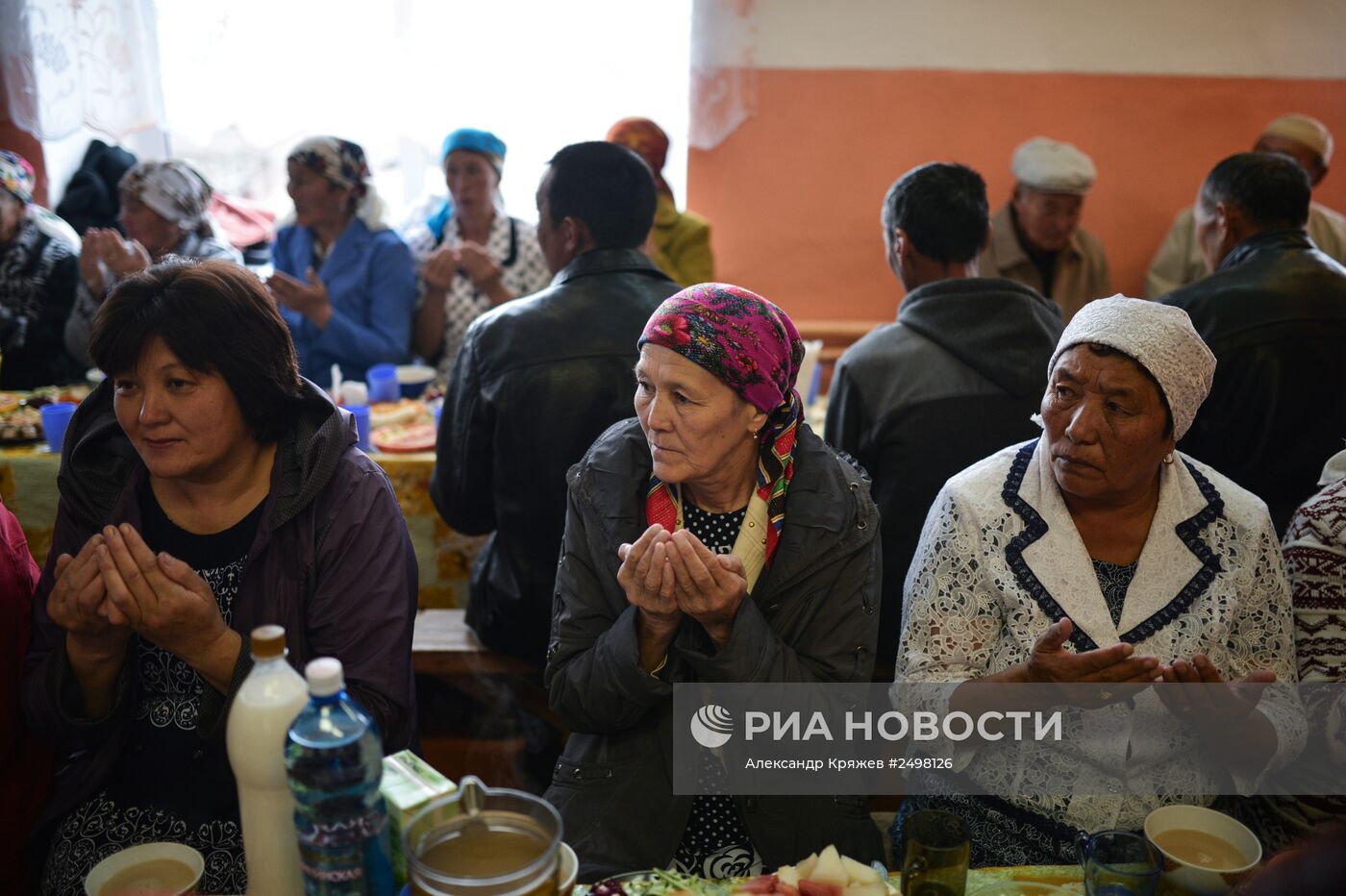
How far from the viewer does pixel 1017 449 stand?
6.93ft

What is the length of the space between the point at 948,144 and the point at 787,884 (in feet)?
15.6

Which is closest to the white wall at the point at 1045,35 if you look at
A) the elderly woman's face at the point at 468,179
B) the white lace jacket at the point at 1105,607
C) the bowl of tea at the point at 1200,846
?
the elderly woman's face at the point at 468,179

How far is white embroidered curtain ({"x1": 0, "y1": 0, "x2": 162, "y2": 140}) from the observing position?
17.1 feet

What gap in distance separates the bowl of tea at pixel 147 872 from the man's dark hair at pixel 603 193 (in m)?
1.91

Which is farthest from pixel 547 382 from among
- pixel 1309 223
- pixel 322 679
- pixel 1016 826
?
pixel 1309 223

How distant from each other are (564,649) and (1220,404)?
2.23 meters

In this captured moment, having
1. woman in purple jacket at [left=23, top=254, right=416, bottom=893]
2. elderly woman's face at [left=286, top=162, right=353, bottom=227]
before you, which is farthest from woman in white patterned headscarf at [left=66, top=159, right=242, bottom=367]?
woman in purple jacket at [left=23, top=254, right=416, bottom=893]

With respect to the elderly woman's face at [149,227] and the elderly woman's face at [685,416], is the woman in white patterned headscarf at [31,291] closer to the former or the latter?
the elderly woman's face at [149,227]

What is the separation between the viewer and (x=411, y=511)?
11.3 ft

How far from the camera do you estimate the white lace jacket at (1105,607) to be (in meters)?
1.91

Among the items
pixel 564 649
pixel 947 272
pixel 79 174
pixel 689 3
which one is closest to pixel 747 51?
pixel 689 3

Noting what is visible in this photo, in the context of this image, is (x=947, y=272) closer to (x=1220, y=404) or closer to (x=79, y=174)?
(x=1220, y=404)

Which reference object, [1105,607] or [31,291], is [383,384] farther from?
[1105,607]

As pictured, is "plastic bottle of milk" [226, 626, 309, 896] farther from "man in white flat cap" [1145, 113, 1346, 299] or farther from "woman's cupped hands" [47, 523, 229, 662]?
"man in white flat cap" [1145, 113, 1346, 299]
